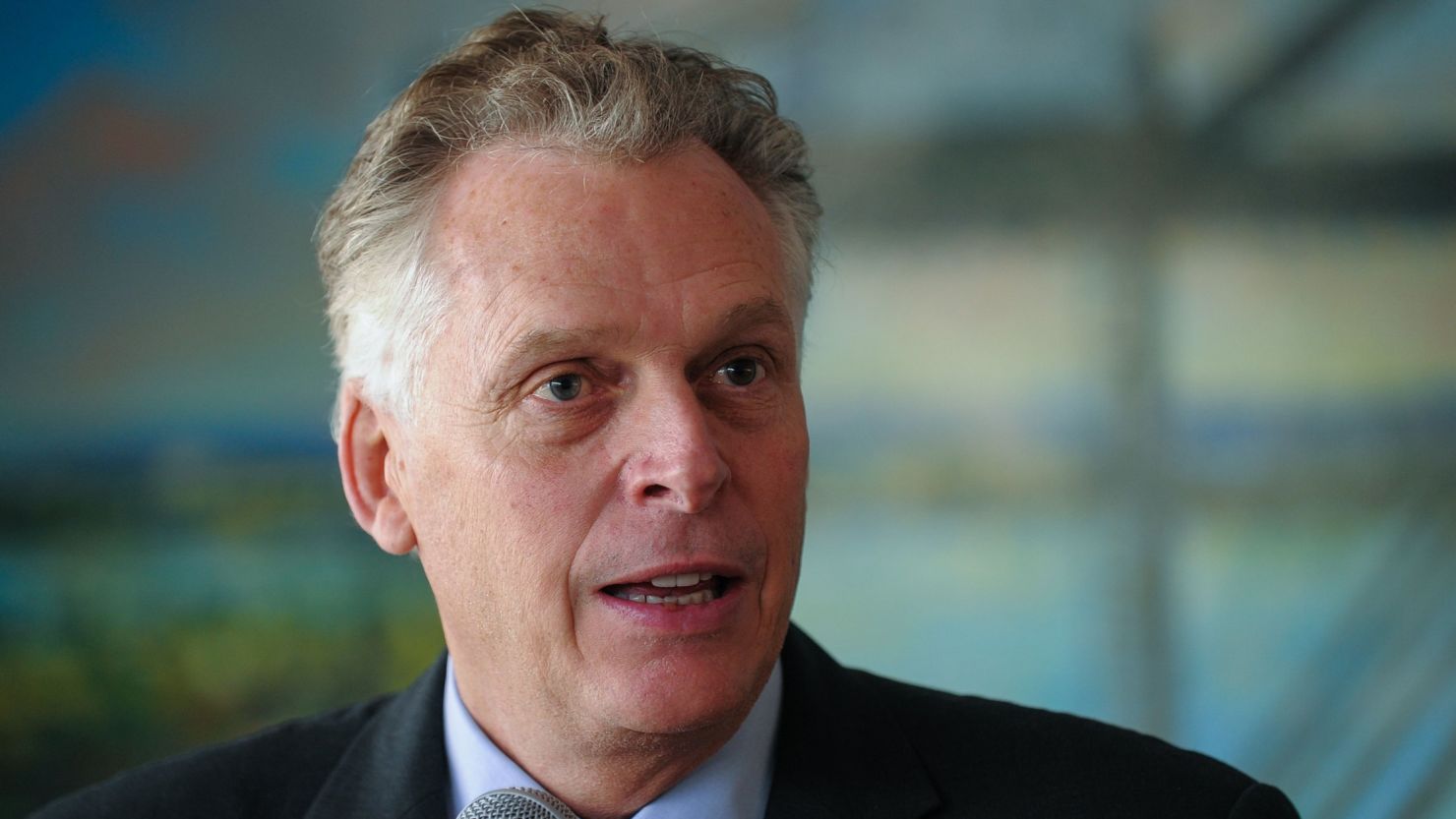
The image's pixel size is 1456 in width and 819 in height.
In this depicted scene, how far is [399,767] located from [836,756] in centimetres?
57

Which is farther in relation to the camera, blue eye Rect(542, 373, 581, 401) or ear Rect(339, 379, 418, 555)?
ear Rect(339, 379, 418, 555)

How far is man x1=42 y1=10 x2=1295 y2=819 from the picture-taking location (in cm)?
155

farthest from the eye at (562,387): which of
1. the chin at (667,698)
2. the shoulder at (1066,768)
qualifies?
the shoulder at (1066,768)

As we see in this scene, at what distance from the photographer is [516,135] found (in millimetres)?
1689

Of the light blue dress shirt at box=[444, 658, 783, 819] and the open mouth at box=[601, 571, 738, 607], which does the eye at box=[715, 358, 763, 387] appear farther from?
the light blue dress shirt at box=[444, 658, 783, 819]

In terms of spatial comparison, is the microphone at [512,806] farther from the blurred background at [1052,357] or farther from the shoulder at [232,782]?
the blurred background at [1052,357]

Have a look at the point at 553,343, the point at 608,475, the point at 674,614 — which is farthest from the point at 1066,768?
the point at 553,343

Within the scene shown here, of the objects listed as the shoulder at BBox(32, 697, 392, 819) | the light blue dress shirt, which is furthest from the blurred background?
the light blue dress shirt

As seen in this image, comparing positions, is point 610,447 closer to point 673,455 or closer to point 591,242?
point 673,455

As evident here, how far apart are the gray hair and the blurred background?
1.43 m

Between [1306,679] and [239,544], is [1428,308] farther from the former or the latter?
[239,544]

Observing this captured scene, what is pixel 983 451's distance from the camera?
3.36 metres

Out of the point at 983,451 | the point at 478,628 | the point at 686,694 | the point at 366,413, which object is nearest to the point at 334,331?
the point at 366,413

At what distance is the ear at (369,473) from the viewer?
1.81m
